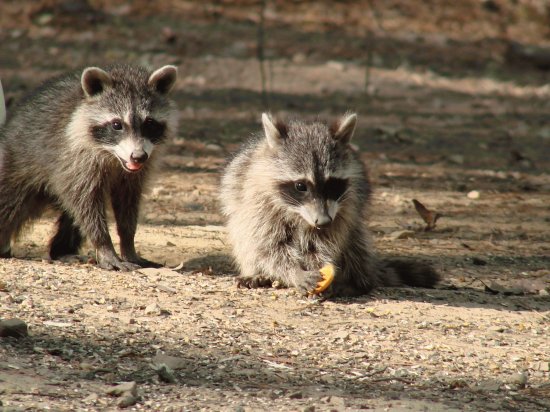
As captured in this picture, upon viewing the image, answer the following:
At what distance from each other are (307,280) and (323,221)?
1.22 ft

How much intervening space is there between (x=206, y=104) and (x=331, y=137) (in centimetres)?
516

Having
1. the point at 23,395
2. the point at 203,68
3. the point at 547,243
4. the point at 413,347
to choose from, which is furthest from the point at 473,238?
the point at 203,68

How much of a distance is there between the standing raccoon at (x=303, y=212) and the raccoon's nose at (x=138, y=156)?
1.96ft

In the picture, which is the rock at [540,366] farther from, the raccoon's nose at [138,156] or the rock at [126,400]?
the raccoon's nose at [138,156]

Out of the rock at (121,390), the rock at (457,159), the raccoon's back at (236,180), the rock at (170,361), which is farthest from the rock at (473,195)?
the rock at (121,390)

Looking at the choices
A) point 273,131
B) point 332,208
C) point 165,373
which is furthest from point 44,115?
point 165,373

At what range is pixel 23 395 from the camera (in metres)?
3.47

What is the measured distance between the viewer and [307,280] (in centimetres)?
520

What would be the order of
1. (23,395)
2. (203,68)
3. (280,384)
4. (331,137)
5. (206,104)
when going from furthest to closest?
(203,68)
(206,104)
(331,137)
(280,384)
(23,395)

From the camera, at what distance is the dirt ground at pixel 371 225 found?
397 centimetres

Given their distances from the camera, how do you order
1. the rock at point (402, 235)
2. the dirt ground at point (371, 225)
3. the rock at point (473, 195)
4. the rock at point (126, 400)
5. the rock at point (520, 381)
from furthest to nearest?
the rock at point (473, 195)
the rock at point (402, 235)
the rock at point (520, 381)
the dirt ground at point (371, 225)
the rock at point (126, 400)

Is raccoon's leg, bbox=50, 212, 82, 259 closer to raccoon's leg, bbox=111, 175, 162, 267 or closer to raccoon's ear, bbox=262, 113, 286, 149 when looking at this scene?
raccoon's leg, bbox=111, 175, 162, 267

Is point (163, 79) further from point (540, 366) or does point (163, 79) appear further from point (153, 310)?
point (540, 366)

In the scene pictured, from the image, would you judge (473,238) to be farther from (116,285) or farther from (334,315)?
(116,285)
